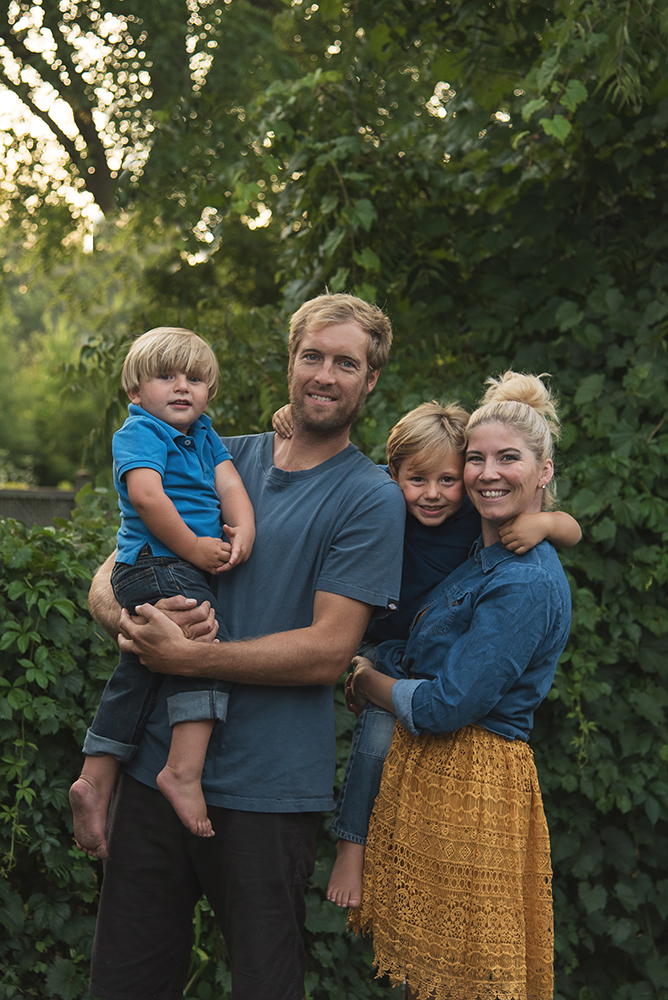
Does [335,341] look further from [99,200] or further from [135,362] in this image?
[99,200]

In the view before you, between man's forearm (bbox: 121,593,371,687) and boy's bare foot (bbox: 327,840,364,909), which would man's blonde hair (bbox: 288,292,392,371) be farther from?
boy's bare foot (bbox: 327,840,364,909)

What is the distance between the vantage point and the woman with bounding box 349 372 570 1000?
76.7 inches

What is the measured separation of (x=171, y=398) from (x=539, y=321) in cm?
223

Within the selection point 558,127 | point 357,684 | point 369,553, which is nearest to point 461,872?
point 357,684

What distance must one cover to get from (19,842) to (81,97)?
7846 millimetres

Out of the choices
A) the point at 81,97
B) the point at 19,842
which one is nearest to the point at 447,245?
the point at 19,842

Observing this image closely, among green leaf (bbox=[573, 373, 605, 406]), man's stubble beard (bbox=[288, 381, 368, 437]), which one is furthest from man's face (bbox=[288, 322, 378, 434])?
green leaf (bbox=[573, 373, 605, 406])

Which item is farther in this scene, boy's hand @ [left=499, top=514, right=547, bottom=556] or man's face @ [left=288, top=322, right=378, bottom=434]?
man's face @ [left=288, top=322, right=378, bottom=434]

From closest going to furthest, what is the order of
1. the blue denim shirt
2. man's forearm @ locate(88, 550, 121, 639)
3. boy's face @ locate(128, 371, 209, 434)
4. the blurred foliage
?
the blue denim shirt, boy's face @ locate(128, 371, 209, 434), man's forearm @ locate(88, 550, 121, 639), the blurred foliage

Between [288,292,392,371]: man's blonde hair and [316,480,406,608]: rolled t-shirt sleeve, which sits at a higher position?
[288,292,392,371]: man's blonde hair

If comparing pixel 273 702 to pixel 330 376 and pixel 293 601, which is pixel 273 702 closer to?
pixel 293 601

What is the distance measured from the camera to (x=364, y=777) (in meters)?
2.24

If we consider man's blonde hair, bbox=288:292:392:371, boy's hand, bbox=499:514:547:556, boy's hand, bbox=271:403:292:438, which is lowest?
boy's hand, bbox=499:514:547:556

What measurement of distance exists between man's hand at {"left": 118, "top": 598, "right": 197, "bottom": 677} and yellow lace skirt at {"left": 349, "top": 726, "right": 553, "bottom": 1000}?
0.61 m
